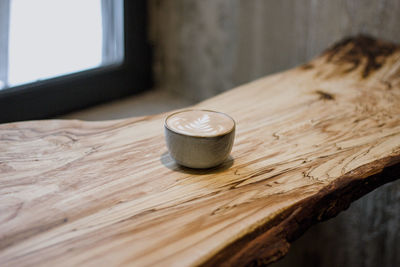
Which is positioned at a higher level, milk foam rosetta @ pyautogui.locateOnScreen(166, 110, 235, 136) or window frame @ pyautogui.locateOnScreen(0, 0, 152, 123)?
milk foam rosetta @ pyautogui.locateOnScreen(166, 110, 235, 136)

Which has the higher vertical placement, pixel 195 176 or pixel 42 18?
pixel 42 18

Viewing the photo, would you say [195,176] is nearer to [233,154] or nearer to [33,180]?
[233,154]

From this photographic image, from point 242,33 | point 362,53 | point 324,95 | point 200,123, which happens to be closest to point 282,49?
point 242,33

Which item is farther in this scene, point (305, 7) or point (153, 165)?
point (305, 7)

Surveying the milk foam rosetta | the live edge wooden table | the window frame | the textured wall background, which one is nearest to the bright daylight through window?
the window frame

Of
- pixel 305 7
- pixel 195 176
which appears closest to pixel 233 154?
pixel 195 176

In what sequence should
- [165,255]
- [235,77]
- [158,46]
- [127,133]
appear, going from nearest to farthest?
[165,255] → [127,133] → [235,77] → [158,46]

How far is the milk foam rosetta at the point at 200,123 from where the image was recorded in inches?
31.9

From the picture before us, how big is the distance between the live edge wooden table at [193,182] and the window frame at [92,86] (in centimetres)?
51

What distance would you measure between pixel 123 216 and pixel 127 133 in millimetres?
295

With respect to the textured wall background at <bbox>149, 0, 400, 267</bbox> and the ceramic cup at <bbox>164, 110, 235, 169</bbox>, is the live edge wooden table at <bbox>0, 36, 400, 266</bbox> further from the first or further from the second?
the textured wall background at <bbox>149, 0, 400, 267</bbox>

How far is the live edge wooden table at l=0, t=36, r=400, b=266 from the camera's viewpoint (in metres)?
0.65

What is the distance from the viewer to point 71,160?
0.86 metres

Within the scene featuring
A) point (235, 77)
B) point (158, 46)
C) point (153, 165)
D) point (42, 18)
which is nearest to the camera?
point (153, 165)
